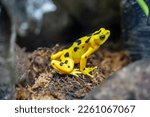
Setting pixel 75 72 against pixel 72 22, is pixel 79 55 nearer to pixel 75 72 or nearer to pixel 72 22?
pixel 75 72

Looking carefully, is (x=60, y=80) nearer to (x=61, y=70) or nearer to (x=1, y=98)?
(x=61, y=70)

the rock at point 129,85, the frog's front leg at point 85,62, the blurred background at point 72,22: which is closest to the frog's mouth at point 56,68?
the frog's front leg at point 85,62

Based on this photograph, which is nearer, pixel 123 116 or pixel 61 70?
pixel 123 116

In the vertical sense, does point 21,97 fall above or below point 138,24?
below

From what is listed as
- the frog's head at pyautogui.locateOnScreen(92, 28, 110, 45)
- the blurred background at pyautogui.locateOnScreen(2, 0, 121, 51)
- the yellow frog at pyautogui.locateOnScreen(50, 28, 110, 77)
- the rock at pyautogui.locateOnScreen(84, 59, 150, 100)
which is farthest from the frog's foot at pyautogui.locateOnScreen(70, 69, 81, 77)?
the blurred background at pyautogui.locateOnScreen(2, 0, 121, 51)

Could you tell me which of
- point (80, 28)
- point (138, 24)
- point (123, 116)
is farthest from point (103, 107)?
point (80, 28)

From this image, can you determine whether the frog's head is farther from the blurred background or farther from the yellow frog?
the blurred background

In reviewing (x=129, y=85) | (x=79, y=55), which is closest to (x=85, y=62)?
(x=79, y=55)

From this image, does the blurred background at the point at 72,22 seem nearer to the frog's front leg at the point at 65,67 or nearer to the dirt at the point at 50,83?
the dirt at the point at 50,83
